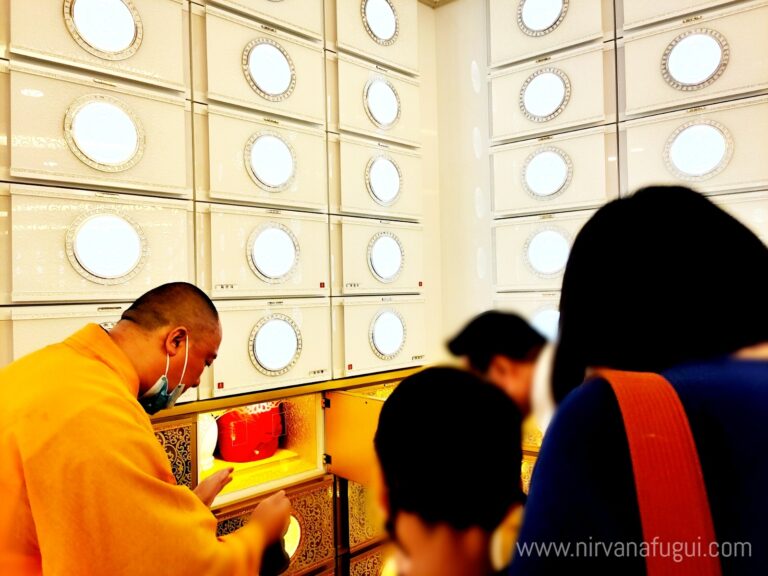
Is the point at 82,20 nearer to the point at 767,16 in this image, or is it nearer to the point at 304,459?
the point at 304,459

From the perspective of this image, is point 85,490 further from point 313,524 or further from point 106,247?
point 313,524

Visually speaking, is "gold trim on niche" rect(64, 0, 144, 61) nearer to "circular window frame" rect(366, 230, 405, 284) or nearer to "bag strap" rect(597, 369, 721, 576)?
"circular window frame" rect(366, 230, 405, 284)

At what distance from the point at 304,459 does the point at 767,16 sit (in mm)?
3015

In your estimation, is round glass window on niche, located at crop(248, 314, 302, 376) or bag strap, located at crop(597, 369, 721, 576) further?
round glass window on niche, located at crop(248, 314, 302, 376)

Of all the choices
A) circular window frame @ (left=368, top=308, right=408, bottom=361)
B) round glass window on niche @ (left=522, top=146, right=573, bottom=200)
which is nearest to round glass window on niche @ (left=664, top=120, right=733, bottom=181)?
round glass window on niche @ (left=522, top=146, right=573, bottom=200)

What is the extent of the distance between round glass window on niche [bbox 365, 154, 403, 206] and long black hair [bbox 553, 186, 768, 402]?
8.38 feet

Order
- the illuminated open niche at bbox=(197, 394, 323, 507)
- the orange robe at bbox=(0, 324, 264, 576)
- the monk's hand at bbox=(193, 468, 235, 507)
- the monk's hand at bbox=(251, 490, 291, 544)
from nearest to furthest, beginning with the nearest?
the orange robe at bbox=(0, 324, 264, 576), the monk's hand at bbox=(251, 490, 291, 544), the monk's hand at bbox=(193, 468, 235, 507), the illuminated open niche at bbox=(197, 394, 323, 507)

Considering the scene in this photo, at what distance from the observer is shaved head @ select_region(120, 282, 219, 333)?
1527 millimetres

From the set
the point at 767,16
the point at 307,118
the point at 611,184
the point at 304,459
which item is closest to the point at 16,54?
the point at 307,118

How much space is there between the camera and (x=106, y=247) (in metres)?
2.06

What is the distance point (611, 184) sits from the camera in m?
2.87

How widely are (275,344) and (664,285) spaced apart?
223 centimetres

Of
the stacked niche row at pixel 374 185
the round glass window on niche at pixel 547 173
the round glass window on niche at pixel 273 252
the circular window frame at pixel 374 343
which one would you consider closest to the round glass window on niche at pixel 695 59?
the round glass window on niche at pixel 547 173

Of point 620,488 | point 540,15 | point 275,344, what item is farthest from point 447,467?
point 540,15
